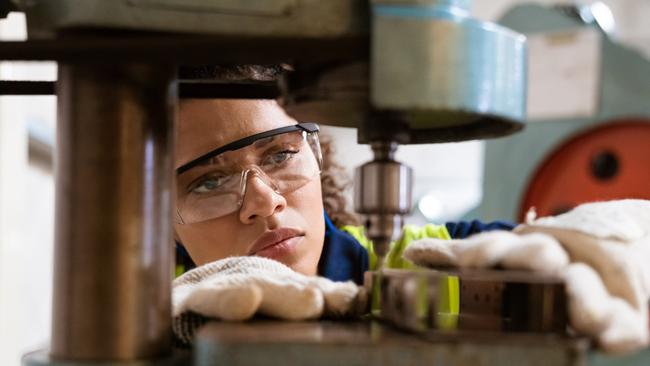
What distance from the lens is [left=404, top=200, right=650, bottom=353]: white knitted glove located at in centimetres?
54

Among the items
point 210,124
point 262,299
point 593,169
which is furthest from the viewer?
point 593,169

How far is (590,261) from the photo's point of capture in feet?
1.95

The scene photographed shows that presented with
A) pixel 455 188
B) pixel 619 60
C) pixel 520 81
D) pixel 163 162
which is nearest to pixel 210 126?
pixel 163 162

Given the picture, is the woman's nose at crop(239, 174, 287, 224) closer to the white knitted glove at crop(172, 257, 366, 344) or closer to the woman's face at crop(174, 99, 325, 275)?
the woman's face at crop(174, 99, 325, 275)

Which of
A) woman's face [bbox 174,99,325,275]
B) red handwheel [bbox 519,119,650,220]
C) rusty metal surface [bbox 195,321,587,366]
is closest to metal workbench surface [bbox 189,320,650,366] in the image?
rusty metal surface [bbox 195,321,587,366]

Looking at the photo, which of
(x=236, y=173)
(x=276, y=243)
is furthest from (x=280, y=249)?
(x=236, y=173)

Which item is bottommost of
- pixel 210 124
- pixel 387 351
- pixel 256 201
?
pixel 387 351

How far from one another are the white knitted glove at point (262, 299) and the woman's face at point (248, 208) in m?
0.46

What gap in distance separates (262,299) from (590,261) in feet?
0.90

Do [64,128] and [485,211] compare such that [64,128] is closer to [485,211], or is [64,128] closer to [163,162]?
[163,162]

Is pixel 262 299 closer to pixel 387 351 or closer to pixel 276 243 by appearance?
pixel 387 351

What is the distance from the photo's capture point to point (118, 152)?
0.58 m

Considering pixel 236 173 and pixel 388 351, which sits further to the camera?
pixel 236 173

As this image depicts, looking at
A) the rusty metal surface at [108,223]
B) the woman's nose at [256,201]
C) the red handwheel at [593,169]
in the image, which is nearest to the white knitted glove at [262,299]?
the rusty metal surface at [108,223]
